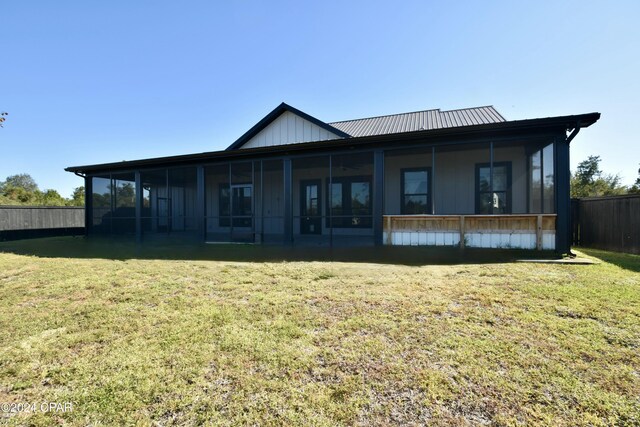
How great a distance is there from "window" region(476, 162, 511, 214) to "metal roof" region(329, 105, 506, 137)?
1912mm

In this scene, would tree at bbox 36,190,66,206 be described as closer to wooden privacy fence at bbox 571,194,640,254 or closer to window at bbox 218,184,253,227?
window at bbox 218,184,253,227

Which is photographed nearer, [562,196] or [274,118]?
[562,196]

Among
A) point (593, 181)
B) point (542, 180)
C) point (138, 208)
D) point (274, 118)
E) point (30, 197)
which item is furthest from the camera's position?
point (593, 181)

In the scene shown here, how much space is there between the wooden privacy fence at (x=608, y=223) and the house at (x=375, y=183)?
5.47ft

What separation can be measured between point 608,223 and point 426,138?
19.2 feet

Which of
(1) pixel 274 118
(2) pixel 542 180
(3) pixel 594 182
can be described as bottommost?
(2) pixel 542 180

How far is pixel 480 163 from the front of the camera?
981 centimetres

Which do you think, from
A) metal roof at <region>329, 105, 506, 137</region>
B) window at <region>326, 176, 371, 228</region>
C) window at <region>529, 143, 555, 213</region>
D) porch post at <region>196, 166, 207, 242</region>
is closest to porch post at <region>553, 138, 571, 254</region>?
window at <region>529, 143, 555, 213</region>

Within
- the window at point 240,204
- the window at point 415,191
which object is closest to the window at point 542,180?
the window at point 415,191

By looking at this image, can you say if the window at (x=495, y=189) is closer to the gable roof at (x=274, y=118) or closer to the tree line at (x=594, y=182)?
the gable roof at (x=274, y=118)

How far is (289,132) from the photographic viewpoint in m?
13.1

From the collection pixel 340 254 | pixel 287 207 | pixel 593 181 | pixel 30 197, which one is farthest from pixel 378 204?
pixel 593 181

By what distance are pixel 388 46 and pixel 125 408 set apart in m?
12.1

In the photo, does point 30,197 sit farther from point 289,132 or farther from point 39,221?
point 289,132
